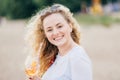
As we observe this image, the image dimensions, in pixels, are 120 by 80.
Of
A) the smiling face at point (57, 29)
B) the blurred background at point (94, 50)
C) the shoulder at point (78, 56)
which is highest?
the smiling face at point (57, 29)

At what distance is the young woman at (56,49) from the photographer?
9.82 ft

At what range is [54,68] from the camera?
3.21 metres

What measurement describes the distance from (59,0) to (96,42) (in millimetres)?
17992

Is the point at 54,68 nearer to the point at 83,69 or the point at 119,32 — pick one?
the point at 83,69

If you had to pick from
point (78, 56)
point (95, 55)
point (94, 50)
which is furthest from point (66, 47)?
point (94, 50)

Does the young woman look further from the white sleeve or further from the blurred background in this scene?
the blurred background

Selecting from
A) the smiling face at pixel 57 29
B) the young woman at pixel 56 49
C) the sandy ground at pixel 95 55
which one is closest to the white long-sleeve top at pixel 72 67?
the young woman at pixel 56 49

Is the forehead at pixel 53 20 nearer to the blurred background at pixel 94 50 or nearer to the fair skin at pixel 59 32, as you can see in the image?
the fair skin at pixel 59 32

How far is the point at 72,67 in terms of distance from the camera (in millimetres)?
2994

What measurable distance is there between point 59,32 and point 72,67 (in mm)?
334

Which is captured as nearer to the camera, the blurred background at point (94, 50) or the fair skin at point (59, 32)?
the fair skin at point (59, 32)


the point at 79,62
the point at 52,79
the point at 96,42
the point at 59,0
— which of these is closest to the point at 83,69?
the point at 79,62

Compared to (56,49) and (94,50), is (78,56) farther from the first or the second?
(94,50)

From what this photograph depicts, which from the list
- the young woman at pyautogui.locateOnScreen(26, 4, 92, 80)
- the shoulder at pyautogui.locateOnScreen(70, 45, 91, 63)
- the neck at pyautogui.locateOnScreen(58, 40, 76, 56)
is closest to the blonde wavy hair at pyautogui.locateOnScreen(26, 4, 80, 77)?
the young woman at pyautogui.locateOnScreen(26, 4, 92, 80)
